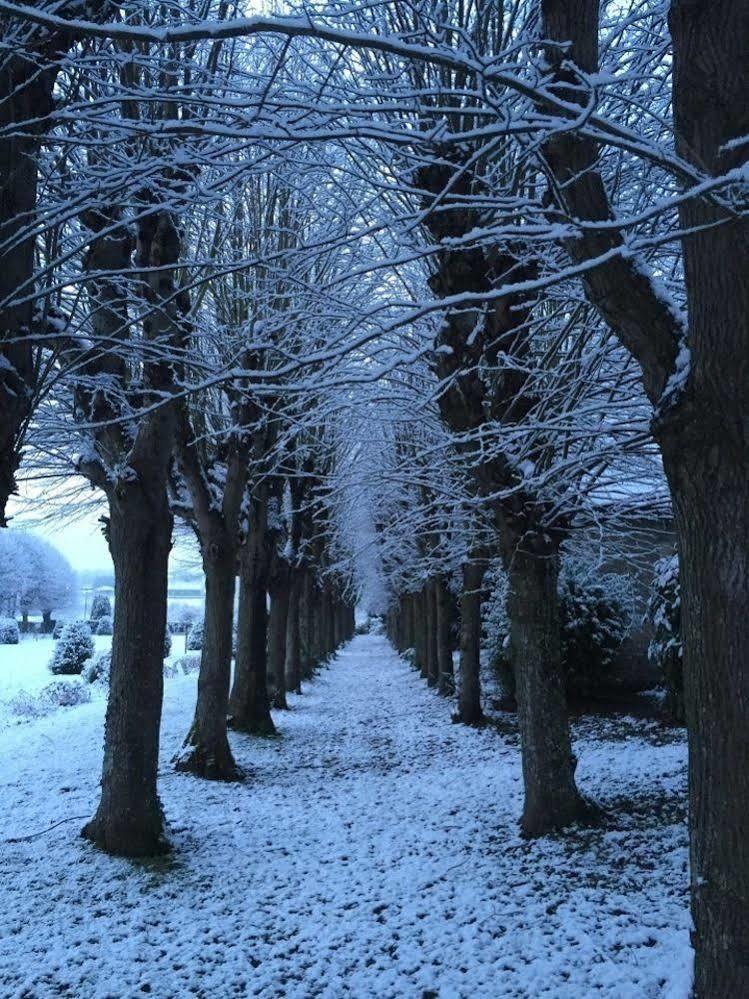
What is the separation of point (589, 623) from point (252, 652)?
621 centimetres

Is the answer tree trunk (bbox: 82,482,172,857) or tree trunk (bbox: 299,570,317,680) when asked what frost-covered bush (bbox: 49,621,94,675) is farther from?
tree trunk (bbox: 82,482,172,857)

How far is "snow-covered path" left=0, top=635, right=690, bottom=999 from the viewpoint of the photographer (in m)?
4.37

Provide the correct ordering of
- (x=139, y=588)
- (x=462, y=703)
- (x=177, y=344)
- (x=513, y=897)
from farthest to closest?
(x=462, y=703) < (x=177, y=344) < (x=139, y=588) < (x=513, y=897)

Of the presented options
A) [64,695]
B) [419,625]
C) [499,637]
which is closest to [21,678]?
[64,695]

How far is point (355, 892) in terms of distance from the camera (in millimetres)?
5770

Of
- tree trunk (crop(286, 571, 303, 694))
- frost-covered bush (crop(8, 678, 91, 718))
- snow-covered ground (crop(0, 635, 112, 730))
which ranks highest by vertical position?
tree trunk (crop(286, 571, 303, 694))

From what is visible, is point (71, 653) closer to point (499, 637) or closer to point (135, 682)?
point (499, 637)

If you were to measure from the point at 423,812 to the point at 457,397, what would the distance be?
435cm

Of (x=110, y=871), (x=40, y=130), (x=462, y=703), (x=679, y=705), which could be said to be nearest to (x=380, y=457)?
(x=462, y=703)

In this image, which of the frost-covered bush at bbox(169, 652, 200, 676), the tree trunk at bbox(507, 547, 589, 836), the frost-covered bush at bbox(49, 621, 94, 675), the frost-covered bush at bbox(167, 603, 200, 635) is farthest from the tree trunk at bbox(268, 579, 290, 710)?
the frost-covered bush at bbox(167, 603, 200, 635)

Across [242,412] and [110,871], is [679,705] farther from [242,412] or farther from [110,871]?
[110,871]

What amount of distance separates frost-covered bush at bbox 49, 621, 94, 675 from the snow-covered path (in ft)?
58.7

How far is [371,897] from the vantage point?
5.65m

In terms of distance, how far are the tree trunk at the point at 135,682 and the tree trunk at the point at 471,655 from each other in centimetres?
784
